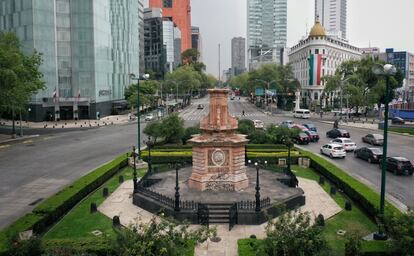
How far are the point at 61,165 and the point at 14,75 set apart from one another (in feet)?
52.5

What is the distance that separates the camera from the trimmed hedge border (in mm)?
18297

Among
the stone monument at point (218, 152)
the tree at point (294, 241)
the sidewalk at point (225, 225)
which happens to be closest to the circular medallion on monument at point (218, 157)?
the stone monument at point (218, 152)

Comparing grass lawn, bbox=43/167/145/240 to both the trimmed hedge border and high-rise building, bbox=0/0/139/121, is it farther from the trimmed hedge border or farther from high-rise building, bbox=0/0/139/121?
high-rise building, bbox=0/0/139/121

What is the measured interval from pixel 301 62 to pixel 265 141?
295 feet

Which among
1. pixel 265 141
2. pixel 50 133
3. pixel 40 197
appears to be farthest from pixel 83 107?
pixel 40 197

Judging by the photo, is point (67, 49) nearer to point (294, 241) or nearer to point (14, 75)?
point (14, 75)

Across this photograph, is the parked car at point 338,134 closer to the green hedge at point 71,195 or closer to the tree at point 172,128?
the tree at point 172,128

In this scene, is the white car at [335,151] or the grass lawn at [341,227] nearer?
the grass lawn at [341,227]

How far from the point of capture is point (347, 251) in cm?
1527

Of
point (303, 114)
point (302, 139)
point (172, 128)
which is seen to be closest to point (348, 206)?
point (172, 128)

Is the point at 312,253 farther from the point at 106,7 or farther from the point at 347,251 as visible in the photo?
the point at 106,7

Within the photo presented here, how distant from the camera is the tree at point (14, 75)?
152 ft

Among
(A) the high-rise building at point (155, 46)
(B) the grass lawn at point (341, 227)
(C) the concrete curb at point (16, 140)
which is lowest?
Answer: (B) the grass lawn at point (341, 227)

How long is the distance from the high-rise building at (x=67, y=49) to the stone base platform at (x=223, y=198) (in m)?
59.4
